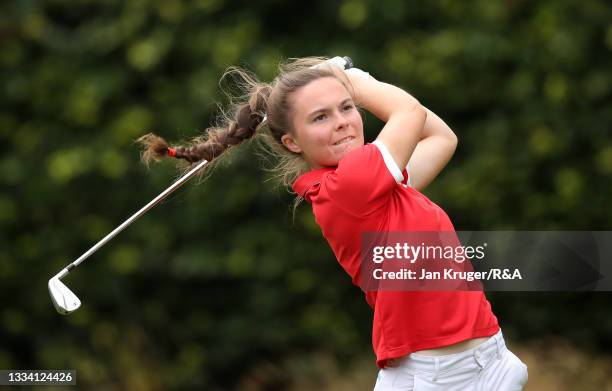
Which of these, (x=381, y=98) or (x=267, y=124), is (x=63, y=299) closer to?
(x=267, y=124)

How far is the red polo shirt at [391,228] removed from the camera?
8.38 ft

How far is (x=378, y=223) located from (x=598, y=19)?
3.47 metres

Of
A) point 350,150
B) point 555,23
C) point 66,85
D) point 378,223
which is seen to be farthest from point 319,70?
point 66,85

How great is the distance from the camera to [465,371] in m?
2.59

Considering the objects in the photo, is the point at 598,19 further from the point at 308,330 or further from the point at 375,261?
the point at 375,261

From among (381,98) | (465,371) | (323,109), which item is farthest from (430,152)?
(465,371)

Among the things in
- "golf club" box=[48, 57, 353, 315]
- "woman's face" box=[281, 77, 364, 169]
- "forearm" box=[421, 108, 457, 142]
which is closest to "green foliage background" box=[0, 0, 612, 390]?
"forearm" box=[421, 108, 457, 142]

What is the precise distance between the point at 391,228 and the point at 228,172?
4.07 meters

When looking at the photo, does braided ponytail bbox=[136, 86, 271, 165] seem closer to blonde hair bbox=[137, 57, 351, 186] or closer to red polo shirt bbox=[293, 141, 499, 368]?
blonde hair bbox=[137, 57, 351, 186]

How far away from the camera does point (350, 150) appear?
2695 millimetres

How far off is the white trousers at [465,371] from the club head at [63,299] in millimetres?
898

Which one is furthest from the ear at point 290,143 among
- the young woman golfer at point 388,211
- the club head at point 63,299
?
the club head at point 63,299

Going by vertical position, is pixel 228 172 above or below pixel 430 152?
above

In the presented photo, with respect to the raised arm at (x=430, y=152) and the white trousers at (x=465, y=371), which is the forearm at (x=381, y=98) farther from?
the white trousers at (x=465, y=371)
